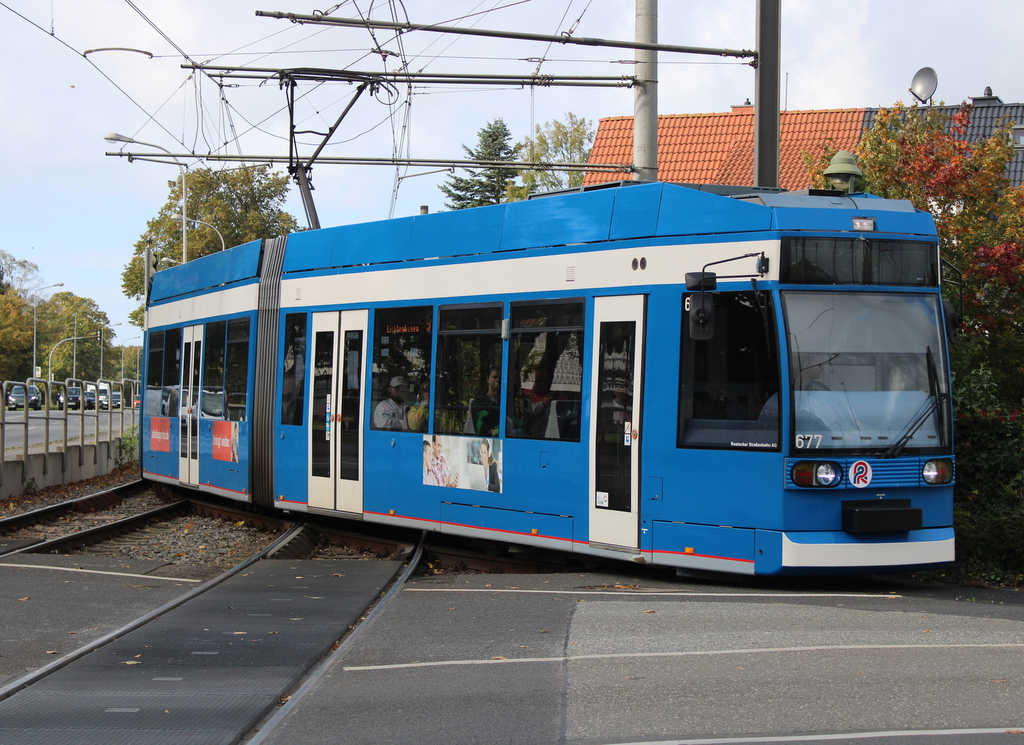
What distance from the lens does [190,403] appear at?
17.0m

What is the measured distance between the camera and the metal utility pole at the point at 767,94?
43.9 ft

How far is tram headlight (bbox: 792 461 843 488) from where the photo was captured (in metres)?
8.51

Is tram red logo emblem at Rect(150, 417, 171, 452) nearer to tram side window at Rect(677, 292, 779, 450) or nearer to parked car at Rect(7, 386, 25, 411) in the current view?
parked car at Rect(7, 386, 25, 411)

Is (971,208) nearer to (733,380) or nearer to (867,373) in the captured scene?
(867,373)

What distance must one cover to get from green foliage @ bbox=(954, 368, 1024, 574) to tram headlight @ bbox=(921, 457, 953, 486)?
153cm

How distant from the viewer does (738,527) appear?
877 cm

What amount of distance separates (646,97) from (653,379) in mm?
6488

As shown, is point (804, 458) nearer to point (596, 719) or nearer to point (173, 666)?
point (596, 719)

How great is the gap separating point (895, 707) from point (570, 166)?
13.6 m

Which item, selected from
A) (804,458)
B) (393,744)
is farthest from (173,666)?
(804,458)

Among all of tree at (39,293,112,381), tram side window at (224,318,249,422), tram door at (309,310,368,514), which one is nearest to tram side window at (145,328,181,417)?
tram side window at (224,318,249,422)

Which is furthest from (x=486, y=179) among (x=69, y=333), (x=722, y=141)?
(x=69, y=333)

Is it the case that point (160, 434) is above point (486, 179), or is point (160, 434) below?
below

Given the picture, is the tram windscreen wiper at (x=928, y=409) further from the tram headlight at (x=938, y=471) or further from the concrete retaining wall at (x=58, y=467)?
the concrete retaining wall at (x=58, y=467)
